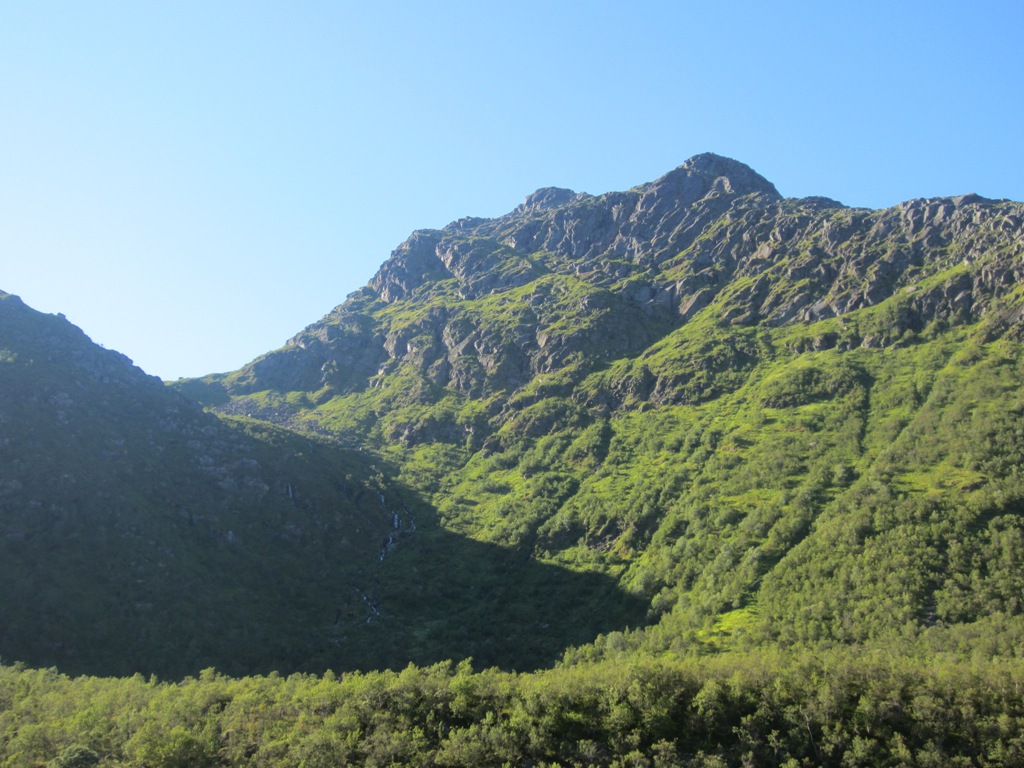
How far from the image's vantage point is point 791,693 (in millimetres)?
76062

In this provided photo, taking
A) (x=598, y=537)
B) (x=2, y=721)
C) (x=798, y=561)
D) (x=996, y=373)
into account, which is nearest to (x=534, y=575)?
(x=598, y=537)

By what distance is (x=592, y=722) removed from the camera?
251 feet

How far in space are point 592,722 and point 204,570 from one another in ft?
375

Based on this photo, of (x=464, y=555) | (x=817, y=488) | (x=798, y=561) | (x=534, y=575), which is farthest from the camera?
(x=464, y=555)

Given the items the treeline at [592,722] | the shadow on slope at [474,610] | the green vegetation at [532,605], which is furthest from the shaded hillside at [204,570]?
the treeline at [592,722]

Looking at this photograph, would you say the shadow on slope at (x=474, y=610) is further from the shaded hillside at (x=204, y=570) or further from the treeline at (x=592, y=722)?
the treeline at (x=592, y=722)

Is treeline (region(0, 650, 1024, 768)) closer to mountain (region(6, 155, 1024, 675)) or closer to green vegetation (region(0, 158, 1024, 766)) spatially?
green vegetation (region(0, 158, 1024, 766))

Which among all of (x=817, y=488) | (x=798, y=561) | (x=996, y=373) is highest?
(x=996, y=373)

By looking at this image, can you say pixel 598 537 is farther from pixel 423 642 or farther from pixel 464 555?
pixel 423 642

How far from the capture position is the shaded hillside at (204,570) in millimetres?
132500

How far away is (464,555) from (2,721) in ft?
392

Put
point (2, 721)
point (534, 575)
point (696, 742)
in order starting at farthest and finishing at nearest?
point (534, 575) → point (2, 721) → point (696, 742)

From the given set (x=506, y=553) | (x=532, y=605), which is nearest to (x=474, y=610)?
(x=532, y=605)

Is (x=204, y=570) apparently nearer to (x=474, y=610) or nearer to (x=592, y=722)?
(x=474, y=610)
